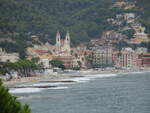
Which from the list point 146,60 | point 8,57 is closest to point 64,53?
point 146,60

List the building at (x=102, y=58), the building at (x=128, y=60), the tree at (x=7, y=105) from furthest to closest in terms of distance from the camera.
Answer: the building at (x=128, y=60), the building at (x=102, y=58), the tree at (x=7, y=105)

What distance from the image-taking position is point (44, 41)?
19575 cm

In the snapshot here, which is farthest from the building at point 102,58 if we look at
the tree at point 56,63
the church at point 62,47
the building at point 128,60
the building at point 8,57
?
the building at point 8,57

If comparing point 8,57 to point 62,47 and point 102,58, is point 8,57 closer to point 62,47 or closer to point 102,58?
point 62,47

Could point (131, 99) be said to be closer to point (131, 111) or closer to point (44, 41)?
point (131, 111)

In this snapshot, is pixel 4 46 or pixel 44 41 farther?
pixel 44 41

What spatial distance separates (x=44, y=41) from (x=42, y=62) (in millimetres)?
49449

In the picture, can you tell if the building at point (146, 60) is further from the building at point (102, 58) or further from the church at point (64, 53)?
the church at point (64, 53)

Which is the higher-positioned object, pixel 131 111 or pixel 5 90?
pixel 5 90

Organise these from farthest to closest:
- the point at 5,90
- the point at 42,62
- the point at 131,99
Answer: the point at 42,62, the point at 131,99, the point at 5,90

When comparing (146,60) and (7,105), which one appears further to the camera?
(146,60)

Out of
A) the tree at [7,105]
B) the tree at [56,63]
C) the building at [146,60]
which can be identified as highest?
the tree at [7,105]

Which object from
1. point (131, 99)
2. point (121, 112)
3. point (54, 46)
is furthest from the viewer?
point (54, 46)

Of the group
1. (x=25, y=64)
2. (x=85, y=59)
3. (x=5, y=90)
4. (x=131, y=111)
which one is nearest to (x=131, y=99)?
(x=131, y=111)
